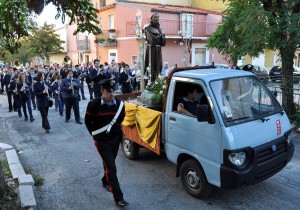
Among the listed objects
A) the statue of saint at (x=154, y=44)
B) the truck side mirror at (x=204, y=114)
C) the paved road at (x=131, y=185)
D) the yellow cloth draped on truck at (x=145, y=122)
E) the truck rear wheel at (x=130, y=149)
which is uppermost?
the statue of saint at (x=154, y=44)

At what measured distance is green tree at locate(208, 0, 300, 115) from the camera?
26.5 feet

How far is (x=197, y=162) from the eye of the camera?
4.73m

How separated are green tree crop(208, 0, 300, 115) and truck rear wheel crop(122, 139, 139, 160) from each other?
172 inches

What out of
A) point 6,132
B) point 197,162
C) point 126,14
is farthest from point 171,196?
point 126,14

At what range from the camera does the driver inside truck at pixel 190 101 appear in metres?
4.97

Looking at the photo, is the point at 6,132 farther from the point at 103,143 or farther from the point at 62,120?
the point at 103,143

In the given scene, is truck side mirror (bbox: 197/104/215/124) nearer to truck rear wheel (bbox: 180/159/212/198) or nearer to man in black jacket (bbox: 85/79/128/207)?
truck rear wheel (bbox: 180/159/212/198)

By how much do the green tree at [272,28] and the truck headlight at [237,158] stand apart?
487cm

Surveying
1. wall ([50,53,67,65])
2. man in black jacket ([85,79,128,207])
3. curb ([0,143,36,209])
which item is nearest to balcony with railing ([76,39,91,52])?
wall ([50,53,67,65])

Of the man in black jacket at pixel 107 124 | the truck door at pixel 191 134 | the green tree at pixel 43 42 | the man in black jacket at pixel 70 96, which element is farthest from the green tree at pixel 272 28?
the green tree at pixel 43 42

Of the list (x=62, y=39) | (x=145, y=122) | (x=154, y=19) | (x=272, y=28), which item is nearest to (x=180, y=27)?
(x=272, y=28)

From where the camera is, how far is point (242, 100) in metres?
4.72

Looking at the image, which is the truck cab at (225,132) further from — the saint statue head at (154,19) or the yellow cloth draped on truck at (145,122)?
the saint statue head at (154,19)

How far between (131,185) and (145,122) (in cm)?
119
